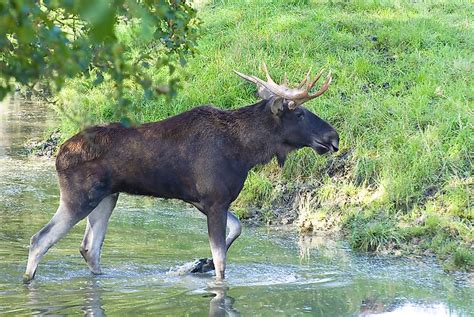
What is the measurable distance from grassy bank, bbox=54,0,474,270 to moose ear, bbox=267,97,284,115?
35.6 inches

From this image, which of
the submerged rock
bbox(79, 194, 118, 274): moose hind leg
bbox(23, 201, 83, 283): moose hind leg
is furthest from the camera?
the submerged rock

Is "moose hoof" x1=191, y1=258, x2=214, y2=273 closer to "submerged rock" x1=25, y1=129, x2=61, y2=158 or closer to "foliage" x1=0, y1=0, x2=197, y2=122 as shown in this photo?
"foliage" x1=0, y1=0, x2=197, y2=122

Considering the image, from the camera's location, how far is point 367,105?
12.4 m

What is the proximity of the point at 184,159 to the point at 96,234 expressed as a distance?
3.57 ft

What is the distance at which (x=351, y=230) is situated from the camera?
34.6 feet

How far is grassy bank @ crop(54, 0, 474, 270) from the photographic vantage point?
10414mm

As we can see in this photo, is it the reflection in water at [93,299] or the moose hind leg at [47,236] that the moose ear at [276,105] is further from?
the reflection in water at [93,299]

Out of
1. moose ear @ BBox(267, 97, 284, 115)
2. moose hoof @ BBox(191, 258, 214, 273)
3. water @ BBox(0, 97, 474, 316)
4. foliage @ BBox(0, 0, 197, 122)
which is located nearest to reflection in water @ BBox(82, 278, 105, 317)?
water @ BBox(0, 97, 474, 316)

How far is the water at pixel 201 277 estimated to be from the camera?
7.93 m

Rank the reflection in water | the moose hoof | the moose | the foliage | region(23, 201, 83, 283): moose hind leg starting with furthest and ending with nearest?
the moose hoof
the moose
region(23, 201, 83, 283): moose hind leg
the reflection in water
the foliage

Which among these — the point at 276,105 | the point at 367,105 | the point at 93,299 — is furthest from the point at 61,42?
the point at 367,105

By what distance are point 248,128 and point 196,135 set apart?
0.52 metres

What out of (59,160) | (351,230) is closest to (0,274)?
(59,160)

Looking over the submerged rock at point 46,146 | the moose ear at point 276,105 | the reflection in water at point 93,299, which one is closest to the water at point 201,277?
the reflection in water at point 93,299
